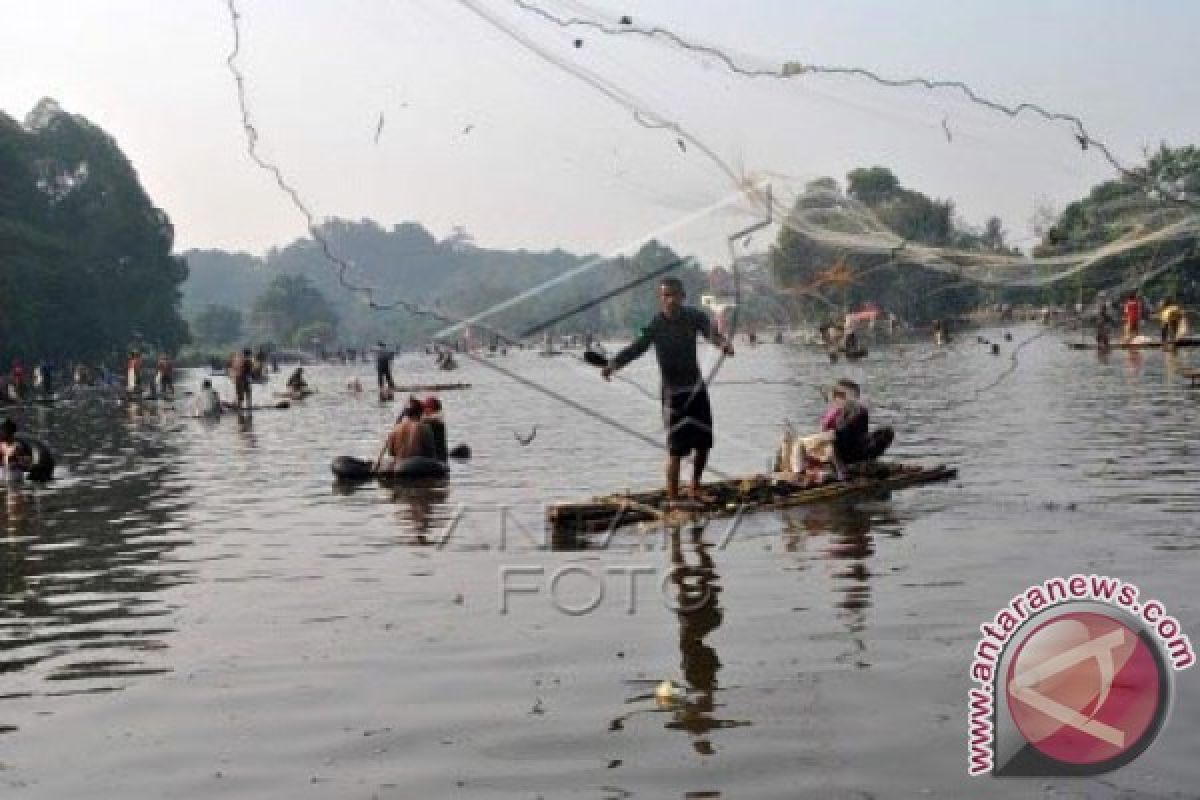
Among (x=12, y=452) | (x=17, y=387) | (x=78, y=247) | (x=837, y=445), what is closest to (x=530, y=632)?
(x=837, y=445)

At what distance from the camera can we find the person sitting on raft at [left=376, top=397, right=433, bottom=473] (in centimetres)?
2227

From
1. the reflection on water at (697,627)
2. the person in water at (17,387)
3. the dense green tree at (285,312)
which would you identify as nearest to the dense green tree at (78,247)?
the person in water at (17,387)

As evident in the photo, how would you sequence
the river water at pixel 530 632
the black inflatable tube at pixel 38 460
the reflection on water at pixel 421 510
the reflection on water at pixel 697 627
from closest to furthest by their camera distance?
the river water at pixel 530 632 < the reflection on water at pixel 697 627 < the reflection on water at pixel 421 510 < the black inflatable tube at pixel 38 460

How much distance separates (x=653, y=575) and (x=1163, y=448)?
43.1ft

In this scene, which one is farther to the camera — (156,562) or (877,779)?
(156,562)

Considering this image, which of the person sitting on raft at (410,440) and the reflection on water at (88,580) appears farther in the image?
the person sitting on raft at (410,440)

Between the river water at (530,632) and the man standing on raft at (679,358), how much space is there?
108cm

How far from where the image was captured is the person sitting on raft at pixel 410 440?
22266 mm

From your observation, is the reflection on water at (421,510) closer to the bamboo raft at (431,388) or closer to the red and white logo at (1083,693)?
the red and white logo at (1083,693)

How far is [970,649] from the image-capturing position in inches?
374

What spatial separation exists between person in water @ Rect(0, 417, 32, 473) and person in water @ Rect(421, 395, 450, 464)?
6.28 metres

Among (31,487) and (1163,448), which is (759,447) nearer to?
(1163,448)

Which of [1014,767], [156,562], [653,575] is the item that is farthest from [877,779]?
[156,562]

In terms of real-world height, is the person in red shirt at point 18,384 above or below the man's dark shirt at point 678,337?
below
